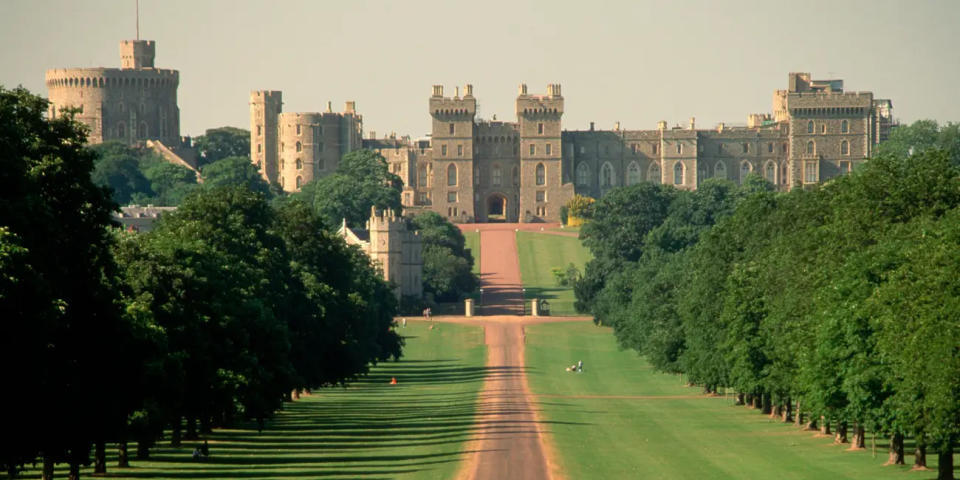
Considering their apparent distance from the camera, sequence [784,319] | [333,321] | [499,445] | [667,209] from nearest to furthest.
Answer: [499,445] → [784,319] → [333,321] → [667,209]

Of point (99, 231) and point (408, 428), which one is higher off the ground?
point (99, 231)

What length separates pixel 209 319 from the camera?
55.9 m

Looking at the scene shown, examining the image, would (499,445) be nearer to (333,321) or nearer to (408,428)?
(408,428)

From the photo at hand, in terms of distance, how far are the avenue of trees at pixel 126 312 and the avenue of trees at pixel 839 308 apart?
16.1 meters

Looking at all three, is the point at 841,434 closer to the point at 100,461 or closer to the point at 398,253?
the point at 100,461

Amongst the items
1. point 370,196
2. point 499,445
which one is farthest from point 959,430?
point 370,196

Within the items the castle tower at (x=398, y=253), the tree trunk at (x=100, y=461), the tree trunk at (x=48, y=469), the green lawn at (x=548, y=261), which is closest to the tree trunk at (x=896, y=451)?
the tree trunk at (x=100, y=461)

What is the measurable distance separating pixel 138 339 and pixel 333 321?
1296 inches

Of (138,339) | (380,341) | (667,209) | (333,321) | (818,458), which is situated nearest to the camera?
(138,339)

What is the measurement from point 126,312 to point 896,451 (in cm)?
2083

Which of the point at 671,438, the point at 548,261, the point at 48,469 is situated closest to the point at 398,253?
the point at 548,261

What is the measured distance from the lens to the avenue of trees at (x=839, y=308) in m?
45.8

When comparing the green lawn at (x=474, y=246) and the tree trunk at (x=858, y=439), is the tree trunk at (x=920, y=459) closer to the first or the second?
the tree trunk at (x=858, y=439)

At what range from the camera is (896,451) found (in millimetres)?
50938
